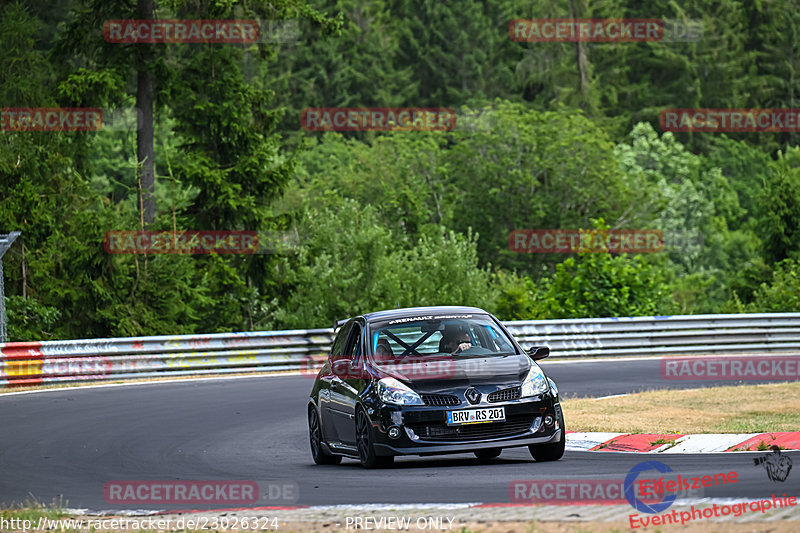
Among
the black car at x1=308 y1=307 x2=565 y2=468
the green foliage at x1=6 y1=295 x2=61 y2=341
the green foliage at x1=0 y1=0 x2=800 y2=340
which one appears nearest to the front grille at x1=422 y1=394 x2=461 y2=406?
the black car at x1=308 y1=307 x2=565 y2=468

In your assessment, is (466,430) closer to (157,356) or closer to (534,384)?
(534,384)

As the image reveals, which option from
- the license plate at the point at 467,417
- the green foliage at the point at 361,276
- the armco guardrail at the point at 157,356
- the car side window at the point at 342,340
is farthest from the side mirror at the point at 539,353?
the green foliage at the point at 361,276

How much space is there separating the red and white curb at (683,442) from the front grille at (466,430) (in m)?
1.76

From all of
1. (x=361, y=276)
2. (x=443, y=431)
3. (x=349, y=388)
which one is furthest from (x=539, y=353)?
(x=361, y=276)

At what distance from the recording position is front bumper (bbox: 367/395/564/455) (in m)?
11.5

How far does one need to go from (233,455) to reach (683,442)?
4.70 metres

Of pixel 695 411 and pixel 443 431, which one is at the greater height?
pixel 443 431

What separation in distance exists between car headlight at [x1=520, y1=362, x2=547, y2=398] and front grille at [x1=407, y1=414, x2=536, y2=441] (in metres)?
0.28

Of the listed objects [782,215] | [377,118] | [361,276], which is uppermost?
[377,118]

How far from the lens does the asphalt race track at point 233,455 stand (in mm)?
10250

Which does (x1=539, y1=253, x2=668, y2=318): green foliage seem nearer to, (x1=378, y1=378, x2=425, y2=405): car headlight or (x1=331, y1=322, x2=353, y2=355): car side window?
(x1=331, y1=322, x2=353, y2=355): car side window

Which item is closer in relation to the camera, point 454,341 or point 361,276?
point 454,341

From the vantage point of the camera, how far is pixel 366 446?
12.0 metres

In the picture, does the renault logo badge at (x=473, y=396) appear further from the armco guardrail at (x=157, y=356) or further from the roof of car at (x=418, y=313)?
the armco guardrail at (x=157, y=356)
